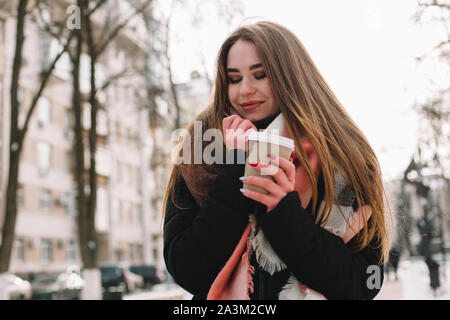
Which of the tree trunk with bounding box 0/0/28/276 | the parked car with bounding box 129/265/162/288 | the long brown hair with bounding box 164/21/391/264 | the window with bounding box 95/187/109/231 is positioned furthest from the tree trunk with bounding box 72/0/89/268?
the window with bounding box 95/187/109/231

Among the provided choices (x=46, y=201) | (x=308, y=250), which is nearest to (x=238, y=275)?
(x=308, y=250)

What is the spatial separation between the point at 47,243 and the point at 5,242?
65.5 feet

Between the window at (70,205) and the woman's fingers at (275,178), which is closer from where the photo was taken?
the woman's fingers at (275,178)

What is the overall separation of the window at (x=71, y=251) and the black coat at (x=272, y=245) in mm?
31670

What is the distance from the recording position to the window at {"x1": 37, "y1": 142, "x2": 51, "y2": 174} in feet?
98.1

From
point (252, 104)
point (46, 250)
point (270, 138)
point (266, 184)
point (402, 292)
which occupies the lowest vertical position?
point (46, 250)

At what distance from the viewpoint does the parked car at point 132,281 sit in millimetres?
24822

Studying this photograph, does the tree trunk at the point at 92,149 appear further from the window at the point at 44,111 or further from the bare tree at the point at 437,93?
the window at the point at 44,111

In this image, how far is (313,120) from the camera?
60.2 inches

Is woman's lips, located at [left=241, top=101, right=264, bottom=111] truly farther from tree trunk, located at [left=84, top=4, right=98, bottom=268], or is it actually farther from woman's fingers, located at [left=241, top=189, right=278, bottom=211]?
tree trunk, located at [left=84, top=4, right=98, bottom=268]

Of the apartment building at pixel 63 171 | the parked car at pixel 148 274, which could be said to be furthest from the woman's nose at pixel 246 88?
the parked car at pixel 148 274

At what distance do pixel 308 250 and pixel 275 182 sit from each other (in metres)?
0.19

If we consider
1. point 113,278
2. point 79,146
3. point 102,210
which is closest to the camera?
point 79,146

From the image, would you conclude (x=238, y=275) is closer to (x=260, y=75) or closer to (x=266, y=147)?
(x=266, y=147)
